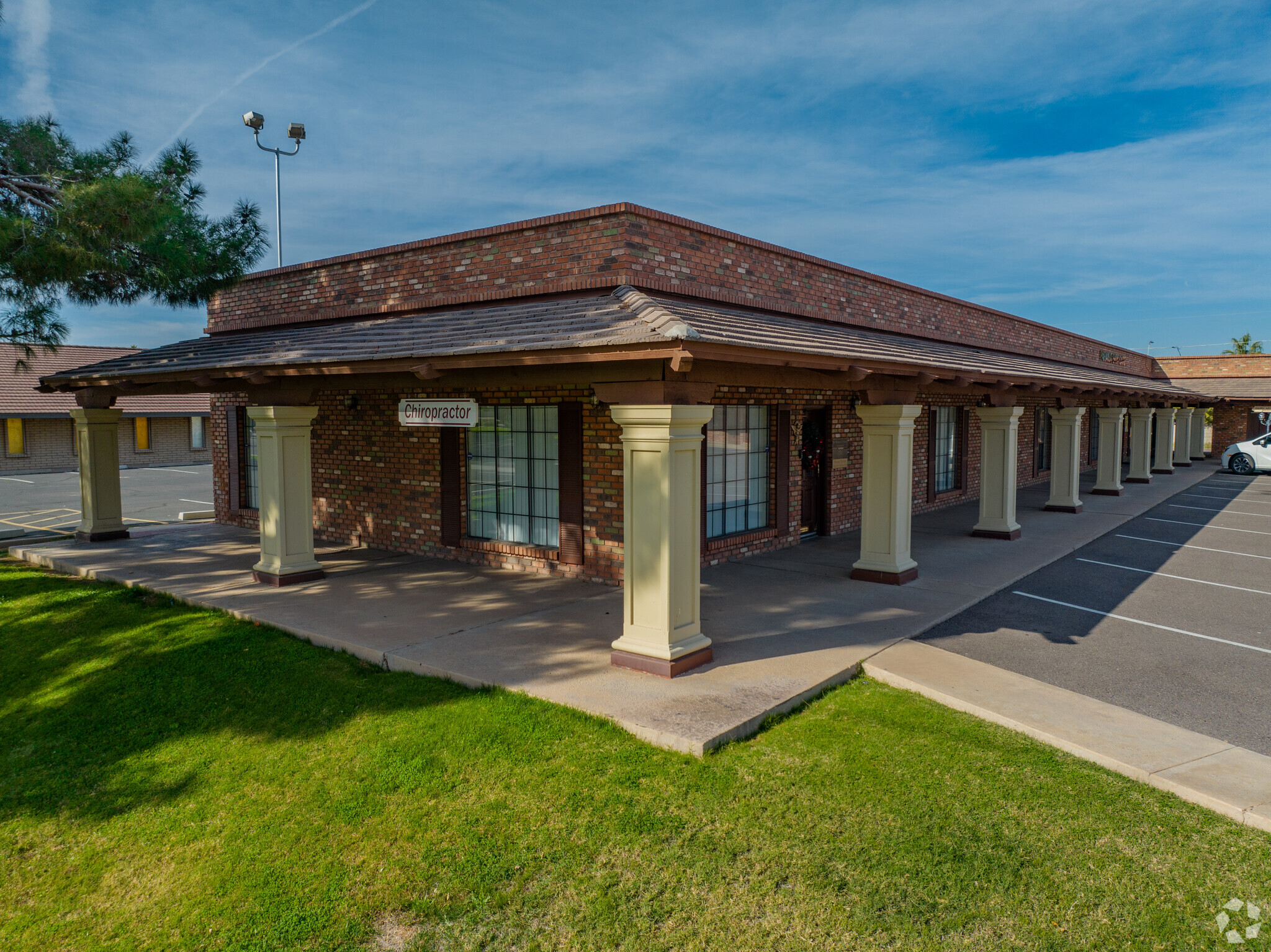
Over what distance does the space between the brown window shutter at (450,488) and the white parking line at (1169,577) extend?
8.85 meters

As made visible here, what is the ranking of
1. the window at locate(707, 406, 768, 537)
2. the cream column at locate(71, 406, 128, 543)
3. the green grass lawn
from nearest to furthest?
the green grass lawn
the window at locate(707, 406, 768, 537)
the cream column at locate(71, 406, 128, 543)

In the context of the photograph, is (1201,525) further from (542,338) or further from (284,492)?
(284,492)

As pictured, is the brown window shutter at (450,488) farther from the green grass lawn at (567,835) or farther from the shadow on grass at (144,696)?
the green grass lawn at (567,835)

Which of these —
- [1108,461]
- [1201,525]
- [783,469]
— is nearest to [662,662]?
[783,469]

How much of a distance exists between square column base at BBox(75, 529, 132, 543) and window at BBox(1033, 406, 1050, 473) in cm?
2114

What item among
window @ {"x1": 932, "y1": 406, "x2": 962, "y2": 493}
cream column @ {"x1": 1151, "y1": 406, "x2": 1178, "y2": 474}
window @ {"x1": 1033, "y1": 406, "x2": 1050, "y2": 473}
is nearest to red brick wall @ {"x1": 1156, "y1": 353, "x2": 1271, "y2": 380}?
cream column @ {"x1": 1151, "y1": 406, "x2": 1178, "y2": 474}

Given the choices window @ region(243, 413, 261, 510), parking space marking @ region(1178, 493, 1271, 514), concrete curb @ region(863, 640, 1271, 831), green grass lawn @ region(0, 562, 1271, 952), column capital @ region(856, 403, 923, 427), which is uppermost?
column capital @ region(856, 403, 923, 427)

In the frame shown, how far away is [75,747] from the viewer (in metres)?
5.86

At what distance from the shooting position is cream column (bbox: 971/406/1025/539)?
1287 cm

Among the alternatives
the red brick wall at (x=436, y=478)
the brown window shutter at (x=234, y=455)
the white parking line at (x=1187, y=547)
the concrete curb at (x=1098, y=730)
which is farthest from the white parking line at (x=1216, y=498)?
the brown window shutter at (x=234, y=455)

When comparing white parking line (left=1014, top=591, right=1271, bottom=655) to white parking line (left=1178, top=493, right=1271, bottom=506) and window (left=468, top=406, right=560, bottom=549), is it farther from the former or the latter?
white parking line (left=1178, top=493, right=1271, bottom=506)

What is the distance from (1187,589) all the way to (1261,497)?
43.1 ft

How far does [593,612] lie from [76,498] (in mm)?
19406

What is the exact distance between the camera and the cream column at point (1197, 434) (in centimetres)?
3162
